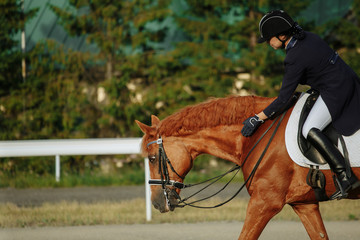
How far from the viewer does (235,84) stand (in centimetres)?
1472

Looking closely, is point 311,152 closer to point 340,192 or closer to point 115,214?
point 340,192

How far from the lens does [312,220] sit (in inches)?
190

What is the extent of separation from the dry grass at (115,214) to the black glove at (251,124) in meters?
3.56

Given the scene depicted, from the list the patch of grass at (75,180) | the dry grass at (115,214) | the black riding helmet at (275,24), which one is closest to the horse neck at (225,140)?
the black riding helmet at (275,24)

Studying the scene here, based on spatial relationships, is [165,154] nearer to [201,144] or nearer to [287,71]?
[201,144]

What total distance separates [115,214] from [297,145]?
4.44 meters

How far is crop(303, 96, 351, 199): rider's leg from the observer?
4406mm

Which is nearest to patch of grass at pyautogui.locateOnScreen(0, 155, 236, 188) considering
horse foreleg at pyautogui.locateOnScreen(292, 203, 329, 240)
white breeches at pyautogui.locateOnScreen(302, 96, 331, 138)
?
horse foreleg at pyautogui.locateOnScreen(292, 203, 329, 240)

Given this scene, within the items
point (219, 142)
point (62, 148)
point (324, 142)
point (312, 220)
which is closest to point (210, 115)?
point (219, 142)

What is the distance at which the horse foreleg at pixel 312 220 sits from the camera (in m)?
4.79

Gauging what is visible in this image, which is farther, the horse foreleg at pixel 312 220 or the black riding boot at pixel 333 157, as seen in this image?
the horse foreleg at pixel 312 220

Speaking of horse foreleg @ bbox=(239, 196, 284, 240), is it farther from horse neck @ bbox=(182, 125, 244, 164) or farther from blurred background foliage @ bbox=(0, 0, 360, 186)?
blurred background foliage @ bbox=(0, 0, 360, 186)

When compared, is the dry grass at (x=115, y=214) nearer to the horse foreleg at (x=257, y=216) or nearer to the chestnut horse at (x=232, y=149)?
the chestnut horse at (x=232, y=149)

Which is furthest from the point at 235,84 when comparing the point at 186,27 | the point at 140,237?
the point at 140,237
